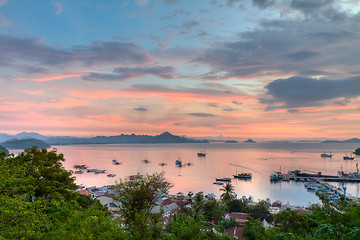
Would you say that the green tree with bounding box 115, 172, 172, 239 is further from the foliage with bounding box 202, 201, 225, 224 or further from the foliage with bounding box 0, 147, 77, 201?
the foliage with bounding box 202, 201, 225, 224

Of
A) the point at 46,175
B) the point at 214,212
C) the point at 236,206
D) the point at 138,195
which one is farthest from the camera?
the point at 236,206

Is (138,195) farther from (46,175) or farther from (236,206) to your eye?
(236,206)

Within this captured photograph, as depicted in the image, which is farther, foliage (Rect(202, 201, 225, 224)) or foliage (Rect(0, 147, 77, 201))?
foliage (Rect(202, 201, 225, 224))

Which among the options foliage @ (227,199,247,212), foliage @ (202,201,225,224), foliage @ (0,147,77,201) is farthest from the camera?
foliage @ (227,199,247,212)

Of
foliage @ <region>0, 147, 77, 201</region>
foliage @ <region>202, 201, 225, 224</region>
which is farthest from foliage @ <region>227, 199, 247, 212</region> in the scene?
foliage @ <region>0, 147, 77, 201</region>

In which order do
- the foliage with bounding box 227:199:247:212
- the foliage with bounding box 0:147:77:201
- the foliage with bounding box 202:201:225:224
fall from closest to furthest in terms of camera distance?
1. the foliage with bounding box 0:147:77:201
2. the foliage with bounding box 202:201:225:224
3. the foliage with bounding box 227:199:247:212

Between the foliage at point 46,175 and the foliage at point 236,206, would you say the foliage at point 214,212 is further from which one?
the foliage at point 46,175

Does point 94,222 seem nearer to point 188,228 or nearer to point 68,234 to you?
point 68,234

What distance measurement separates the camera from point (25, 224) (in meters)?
6.16

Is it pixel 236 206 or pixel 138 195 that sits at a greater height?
pixel 138 195

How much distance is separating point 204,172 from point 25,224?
237 feet

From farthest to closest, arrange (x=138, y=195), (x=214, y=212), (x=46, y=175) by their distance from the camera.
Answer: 1. (x=214, y=212)
2. (x=46, y=175)
3. (x=138, y=195)

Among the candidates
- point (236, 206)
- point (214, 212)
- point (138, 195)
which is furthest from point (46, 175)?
point (236, 206)

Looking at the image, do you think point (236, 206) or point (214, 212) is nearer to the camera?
point (214, 212)
